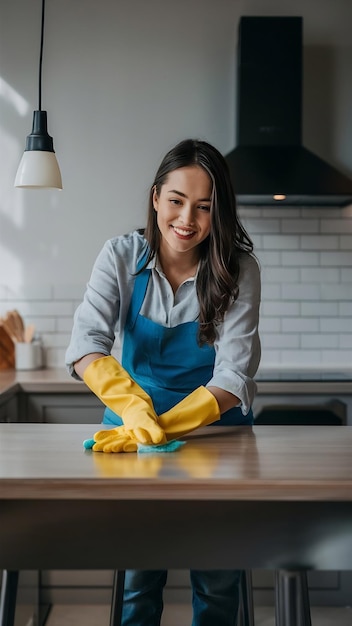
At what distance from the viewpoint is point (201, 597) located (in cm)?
226

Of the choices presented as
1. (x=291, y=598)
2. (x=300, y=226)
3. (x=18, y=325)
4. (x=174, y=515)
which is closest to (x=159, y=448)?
(x=174, y=515)

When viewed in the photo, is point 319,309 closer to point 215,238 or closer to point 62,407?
point 62,407

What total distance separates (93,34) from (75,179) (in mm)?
746

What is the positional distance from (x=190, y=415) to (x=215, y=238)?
0.54 meters

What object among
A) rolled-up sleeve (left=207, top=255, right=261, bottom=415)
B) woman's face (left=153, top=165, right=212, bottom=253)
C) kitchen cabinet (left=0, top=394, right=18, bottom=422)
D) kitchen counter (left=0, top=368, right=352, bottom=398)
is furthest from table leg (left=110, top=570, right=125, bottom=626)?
kitchen counter (left=0, top=368, right=352, bottom=398)

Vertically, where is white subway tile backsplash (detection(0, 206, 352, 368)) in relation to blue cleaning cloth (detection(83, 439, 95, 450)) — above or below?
above

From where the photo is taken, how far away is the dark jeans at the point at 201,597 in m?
2.22

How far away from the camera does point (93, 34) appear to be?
4.09 meters

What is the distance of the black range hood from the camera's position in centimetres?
377

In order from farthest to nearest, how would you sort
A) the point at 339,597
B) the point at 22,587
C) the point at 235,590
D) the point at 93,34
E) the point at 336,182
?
the point at 93,34 < the point at 336,182 < the point at 339,597 < the point at 22,587 < the point at 235,590

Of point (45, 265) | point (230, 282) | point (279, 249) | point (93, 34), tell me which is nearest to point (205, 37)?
point (93, 34)

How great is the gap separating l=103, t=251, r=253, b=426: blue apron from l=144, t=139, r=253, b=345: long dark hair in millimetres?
72

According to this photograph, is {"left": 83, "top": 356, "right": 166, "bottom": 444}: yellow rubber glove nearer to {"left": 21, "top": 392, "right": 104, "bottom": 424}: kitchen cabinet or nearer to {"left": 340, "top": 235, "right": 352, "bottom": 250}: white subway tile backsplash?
{"left": 21, "top": 392, "right": 104, "bottom": 424}: kitchen cabinet

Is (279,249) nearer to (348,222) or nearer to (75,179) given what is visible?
(348,222)
